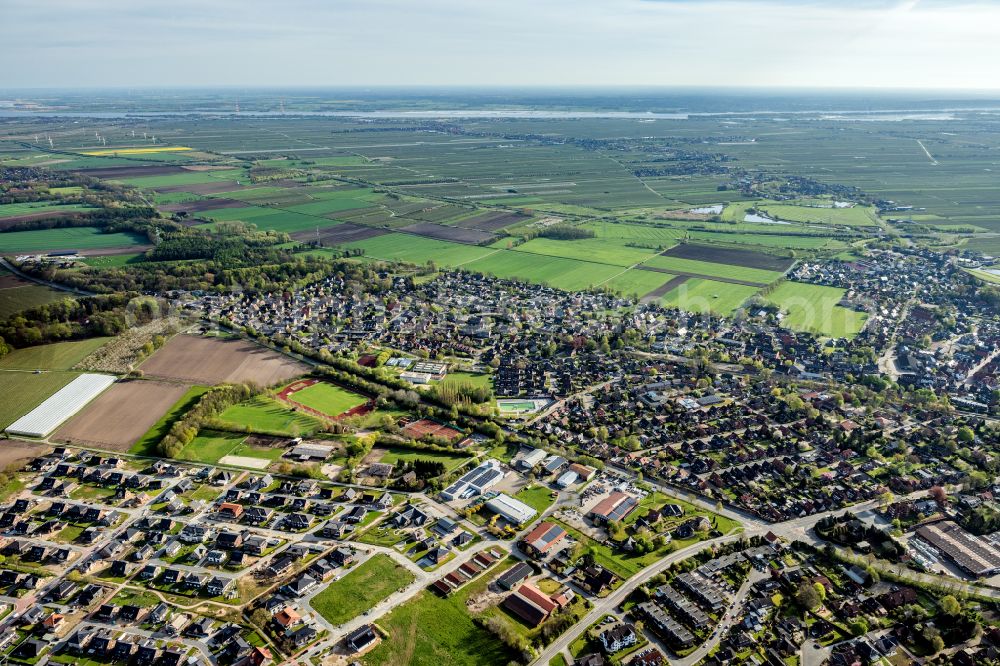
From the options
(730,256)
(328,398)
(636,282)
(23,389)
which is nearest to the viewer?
(23,389)

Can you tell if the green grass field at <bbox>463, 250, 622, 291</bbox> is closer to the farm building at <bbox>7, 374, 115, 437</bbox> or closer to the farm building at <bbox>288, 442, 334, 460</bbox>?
the farm building at <bbox>288, 442, 334, 460</bbox>

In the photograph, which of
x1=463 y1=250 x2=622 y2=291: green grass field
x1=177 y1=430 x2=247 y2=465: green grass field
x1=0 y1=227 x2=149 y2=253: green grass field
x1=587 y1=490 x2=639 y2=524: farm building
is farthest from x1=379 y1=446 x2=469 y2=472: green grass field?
x1=0 y1=227 x2=149 y2=253: green grass field

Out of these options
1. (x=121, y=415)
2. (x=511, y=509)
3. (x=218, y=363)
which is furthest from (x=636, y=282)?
(x=121, y=415)

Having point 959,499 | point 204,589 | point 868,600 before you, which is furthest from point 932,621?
point 204,589

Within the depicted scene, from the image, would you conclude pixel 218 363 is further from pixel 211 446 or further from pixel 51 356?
pixel 211 446

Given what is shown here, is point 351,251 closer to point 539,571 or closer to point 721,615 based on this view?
point 539,571
